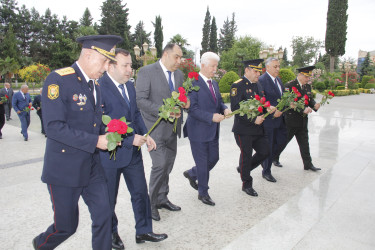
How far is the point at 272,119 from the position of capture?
5.00m

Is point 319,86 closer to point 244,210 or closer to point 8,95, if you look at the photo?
point 8,95

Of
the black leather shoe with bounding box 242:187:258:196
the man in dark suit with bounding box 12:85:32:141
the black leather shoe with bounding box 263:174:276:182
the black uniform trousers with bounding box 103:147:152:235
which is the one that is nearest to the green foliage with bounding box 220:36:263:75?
the man in dark suit with bounding box 12:85:32:141

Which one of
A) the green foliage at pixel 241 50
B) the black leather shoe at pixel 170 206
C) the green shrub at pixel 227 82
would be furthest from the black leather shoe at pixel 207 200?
the green foliage at pixel 241 50

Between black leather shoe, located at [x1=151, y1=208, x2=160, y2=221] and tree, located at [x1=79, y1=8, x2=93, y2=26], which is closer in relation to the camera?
black leather shoe, located at [x1=151, y1=208, x2=160, y2=221]

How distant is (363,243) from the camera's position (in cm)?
302

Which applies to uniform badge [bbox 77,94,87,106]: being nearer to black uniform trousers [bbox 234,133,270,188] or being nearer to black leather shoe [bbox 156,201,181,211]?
black leather shoe [bbox 156,201,181,211]

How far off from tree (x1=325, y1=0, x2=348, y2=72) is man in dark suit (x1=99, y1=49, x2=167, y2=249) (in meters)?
49.5

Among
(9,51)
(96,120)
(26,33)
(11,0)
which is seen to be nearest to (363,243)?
(96,120)

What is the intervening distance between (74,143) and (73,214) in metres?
0.58

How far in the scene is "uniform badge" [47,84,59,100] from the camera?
2.01 metres

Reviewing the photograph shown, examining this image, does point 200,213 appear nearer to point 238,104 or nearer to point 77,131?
point 238,104

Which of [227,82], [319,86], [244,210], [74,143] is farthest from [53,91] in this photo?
[319,86]

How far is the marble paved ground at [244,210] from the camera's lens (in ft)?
9.96

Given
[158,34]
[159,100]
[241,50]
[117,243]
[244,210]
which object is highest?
[158,34]
